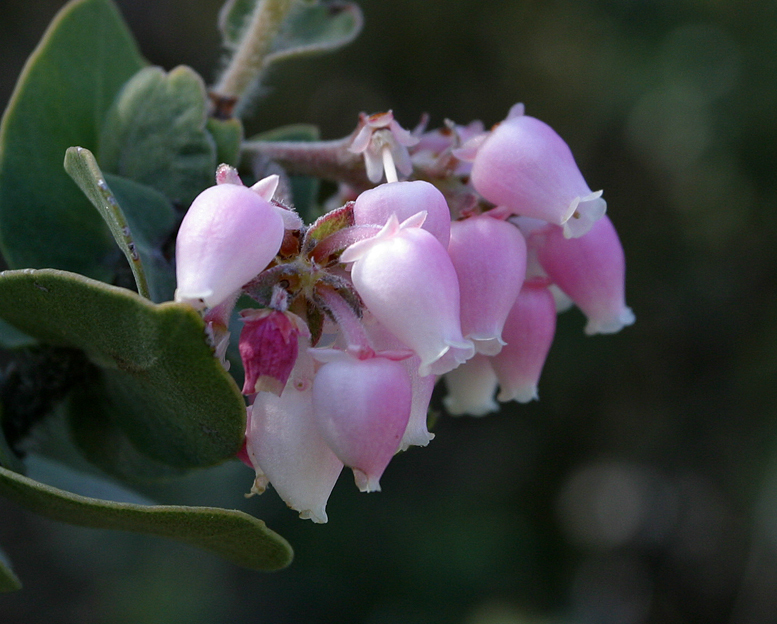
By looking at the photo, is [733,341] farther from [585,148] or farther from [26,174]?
[26,174]

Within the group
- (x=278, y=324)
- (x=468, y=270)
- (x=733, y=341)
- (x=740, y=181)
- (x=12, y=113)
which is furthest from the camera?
(x=733, y=341)

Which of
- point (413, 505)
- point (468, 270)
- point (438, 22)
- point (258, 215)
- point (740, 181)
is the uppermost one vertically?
point (258, 215)

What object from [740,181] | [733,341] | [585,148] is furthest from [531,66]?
[733,341]

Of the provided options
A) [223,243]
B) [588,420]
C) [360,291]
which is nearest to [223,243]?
[223,243]

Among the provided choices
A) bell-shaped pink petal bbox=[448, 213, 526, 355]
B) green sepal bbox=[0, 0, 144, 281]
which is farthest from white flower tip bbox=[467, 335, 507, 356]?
green sepal bbox=[0, 0, 144, 281]

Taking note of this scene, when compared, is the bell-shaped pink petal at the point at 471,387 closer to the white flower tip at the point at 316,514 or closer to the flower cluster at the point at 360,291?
the flower cluster at the point at 360,291

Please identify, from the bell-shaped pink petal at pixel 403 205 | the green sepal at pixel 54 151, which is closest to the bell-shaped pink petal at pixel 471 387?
the bell-shaped pink petal at pixel 403 205

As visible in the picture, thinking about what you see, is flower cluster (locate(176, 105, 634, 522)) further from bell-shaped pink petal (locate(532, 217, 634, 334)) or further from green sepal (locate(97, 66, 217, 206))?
green sepal (locate(97, 66, 217, 206))

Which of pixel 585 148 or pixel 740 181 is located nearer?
pixel 740 181

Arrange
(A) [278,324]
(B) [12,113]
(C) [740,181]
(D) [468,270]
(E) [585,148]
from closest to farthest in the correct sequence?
(A) [278,324], (D) [468,270], (B) [12,113], (C) [740,181], (E) [585,148]
